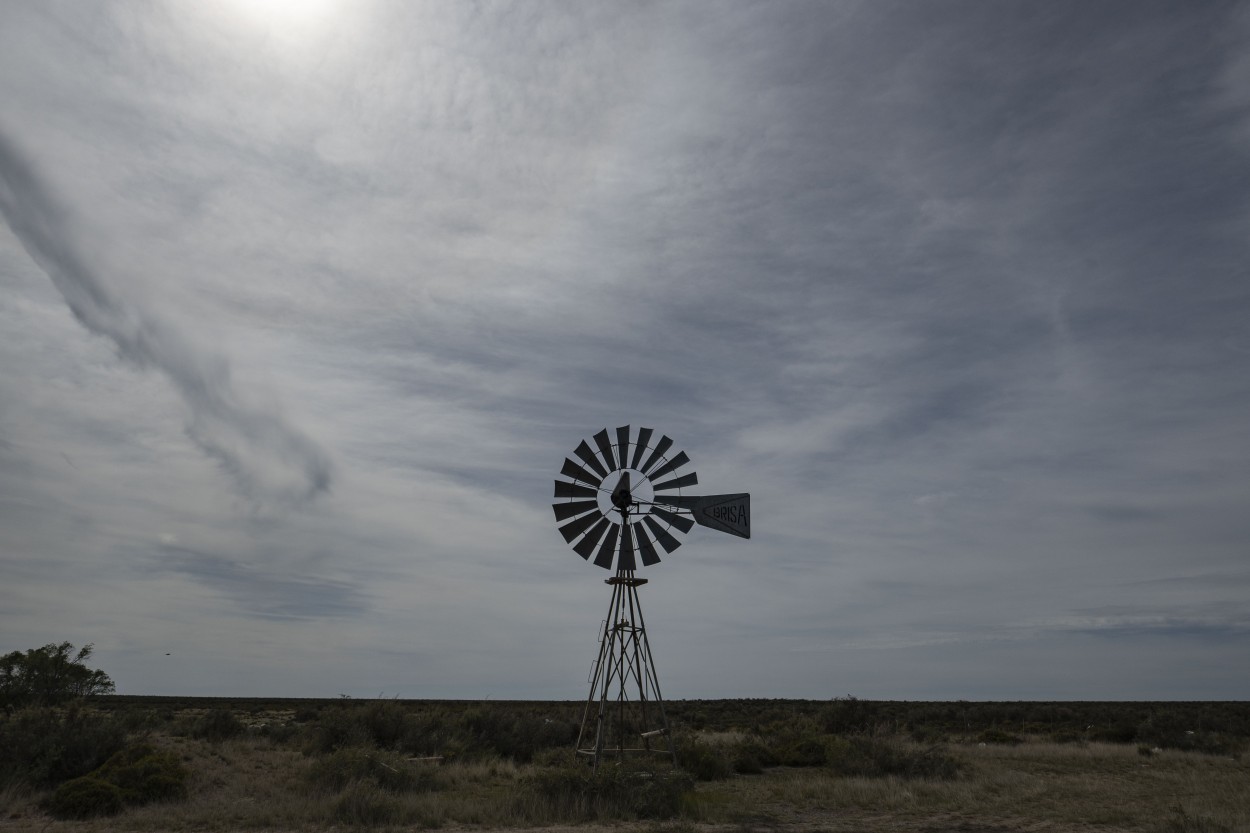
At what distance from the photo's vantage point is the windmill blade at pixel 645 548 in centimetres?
1675

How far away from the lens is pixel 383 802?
42.9 feet

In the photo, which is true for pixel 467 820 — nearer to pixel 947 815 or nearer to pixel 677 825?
pixel 677 825

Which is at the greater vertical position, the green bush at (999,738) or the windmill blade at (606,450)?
the windmill blade at (606,450)

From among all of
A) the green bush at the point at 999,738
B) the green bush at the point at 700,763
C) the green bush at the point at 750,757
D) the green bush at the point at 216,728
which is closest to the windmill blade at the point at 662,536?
the green bush at the point at 700,763

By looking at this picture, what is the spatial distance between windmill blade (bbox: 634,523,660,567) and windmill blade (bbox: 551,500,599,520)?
1035 mm

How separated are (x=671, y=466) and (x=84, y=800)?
12395 millimetres

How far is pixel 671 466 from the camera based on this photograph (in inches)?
670

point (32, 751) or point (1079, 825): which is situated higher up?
point (32, 751)

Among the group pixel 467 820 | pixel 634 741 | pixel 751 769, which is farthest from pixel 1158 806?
pixel 467 820

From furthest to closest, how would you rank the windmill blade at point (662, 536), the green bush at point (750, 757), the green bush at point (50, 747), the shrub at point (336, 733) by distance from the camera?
1. the green bush at point (750, 757)
2. the shrub at point (336, 733)
3. the windmill blade at point (662, 536)
4. the green bush at point (50, 747)

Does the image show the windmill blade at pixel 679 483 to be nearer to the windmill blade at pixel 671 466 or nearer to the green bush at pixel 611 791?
the windmill blade at pixel 671 466

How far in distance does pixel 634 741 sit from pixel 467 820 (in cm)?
841

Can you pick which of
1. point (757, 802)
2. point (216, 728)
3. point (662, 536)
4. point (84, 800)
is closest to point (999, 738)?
point (757, 802)

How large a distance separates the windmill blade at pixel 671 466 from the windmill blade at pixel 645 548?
117cm
